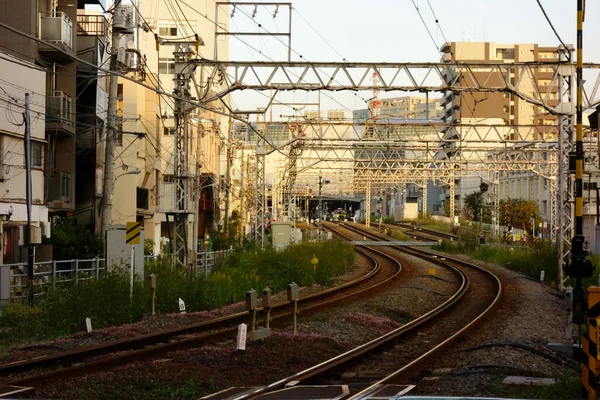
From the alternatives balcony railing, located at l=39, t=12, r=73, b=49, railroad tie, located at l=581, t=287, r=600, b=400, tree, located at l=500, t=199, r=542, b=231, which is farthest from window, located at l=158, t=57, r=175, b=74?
railroad tie, located at l=581, t=287, r=600, b=400

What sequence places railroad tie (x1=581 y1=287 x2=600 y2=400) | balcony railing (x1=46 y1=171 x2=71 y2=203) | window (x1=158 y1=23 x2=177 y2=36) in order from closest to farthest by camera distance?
railroad tie (x1=581 y1=287 x2=600 y2=400), balcony railing (x1=46 y1=171 x2=71 y2=203), window (x1=158 y1=23 x2=177 y2=36)

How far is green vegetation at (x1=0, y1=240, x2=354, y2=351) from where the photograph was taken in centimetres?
1758

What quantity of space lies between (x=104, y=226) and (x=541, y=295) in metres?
13.5

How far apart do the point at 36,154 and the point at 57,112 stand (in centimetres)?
215

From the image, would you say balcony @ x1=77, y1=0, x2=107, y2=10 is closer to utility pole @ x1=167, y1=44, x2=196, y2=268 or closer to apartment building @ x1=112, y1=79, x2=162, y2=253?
apartment building @ x1=112, y1=79, x2=162, y2=253

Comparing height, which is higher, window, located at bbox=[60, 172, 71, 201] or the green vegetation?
window, located at bbox=[60, 172, 71, 201]

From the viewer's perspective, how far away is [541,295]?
26.2m

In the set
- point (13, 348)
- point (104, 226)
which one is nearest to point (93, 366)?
point (13, 348)

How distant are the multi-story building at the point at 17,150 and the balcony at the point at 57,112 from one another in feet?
3.61

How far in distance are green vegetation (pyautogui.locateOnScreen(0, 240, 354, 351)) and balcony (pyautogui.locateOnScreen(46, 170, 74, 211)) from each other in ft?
22.3

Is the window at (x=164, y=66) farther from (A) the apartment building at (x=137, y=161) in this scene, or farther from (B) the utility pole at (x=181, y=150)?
(B) the utility pole at (x=181, y=150)

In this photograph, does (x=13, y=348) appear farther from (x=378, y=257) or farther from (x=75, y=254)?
(x=378, y=257)

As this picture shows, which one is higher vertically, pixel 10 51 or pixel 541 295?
pixel 10 51

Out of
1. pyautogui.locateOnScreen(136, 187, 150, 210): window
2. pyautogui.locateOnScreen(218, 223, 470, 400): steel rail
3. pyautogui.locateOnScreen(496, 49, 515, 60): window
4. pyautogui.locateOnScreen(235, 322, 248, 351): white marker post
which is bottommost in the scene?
pyautogui.locateOnScreen(218, 223, 470, 400): steel rail
